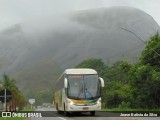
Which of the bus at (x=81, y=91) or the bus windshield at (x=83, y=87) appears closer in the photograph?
the bus at (x=81, y=91)

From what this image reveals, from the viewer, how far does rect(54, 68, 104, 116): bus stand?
124 feet

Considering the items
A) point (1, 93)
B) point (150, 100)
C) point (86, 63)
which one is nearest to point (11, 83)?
point (150, 100)

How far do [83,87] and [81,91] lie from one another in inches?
16.9

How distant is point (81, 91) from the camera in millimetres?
38250

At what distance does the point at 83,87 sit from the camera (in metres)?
38.4

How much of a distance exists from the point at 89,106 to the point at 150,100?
26.3 metres

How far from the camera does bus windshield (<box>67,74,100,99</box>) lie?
38094 millimetres

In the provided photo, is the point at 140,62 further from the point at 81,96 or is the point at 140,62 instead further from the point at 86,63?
the point at 86,63

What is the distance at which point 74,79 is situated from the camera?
3866 centimetres

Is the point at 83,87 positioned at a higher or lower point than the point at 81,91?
higher

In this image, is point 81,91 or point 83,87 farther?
point 83,87

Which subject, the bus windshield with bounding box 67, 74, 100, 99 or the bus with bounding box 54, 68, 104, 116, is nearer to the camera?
the bus with bounding box 54, 68, 104, 116

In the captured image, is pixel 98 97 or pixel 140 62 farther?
pixel 140 62

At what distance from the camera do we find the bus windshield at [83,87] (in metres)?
38.1
